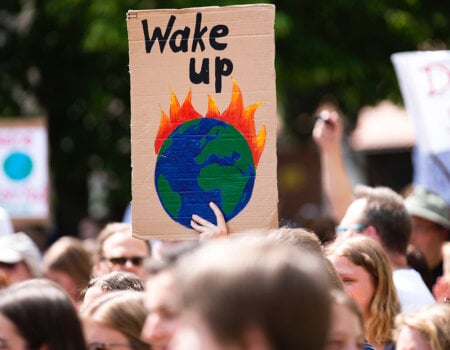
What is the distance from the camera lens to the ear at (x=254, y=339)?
6.29ft

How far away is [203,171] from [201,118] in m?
0.21

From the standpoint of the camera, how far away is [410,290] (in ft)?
16.5

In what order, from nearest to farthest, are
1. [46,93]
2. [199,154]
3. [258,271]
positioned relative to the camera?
[258,271], [199,154], [46,93]

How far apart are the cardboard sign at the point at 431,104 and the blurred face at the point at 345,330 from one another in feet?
11.9

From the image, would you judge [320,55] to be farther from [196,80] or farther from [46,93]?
[196,80]

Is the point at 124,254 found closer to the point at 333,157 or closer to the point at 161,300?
the point at 333,157

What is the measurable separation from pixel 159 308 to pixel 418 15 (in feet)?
32.7

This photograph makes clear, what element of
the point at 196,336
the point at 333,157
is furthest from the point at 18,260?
the point at 196,336

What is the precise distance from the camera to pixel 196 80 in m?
4.34

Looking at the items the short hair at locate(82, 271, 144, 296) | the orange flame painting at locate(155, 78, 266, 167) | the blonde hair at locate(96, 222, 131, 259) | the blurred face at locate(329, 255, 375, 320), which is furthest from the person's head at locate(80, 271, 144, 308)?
the blonde hair at locate(96, 222, 131, 259)

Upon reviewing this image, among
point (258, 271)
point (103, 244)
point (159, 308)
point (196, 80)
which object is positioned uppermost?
point (196, 80)

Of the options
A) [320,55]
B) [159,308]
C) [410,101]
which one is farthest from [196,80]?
[320,55]

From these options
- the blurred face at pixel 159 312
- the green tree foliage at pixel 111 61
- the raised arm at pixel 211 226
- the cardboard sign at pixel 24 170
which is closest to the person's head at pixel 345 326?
the blurred face at pixel 159 312

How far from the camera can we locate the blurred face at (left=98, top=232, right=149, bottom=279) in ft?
19.9
